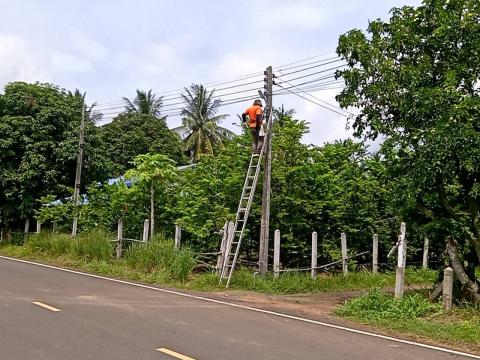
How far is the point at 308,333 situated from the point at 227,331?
4.30 feet

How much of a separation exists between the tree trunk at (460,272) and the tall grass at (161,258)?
7082 millimetres

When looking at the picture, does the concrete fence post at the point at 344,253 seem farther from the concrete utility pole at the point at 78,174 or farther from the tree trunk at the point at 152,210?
the concrete utility pole at the point at 78,174

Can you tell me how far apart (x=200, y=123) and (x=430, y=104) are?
3384cm

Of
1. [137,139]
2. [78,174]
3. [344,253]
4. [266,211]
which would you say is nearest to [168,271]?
[266,211]

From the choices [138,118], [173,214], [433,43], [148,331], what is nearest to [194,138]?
[138,118]

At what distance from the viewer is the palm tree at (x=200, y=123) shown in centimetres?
4316

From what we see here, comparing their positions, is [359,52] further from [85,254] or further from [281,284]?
[85,254]

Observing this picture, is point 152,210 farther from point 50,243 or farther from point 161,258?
point 50,243

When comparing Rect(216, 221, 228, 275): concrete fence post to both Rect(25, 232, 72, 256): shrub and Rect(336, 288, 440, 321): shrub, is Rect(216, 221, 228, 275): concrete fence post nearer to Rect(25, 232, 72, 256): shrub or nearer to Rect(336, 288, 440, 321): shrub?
Rect(336, 288, 440, 321): shrub

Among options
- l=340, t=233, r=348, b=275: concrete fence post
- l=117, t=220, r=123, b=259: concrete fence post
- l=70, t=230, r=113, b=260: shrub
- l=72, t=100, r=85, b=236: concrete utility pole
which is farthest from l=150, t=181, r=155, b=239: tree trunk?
l=340, t=233, r=348, b=275: concrete fence post

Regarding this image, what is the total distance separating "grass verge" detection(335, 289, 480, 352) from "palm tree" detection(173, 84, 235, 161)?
32446 mm

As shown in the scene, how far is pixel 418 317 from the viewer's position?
10367mm

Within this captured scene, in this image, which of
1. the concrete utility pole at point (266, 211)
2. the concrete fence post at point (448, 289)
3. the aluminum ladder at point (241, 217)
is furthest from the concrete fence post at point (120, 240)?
the concrete fence post at point (448, 289)

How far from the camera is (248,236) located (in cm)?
1742
